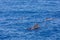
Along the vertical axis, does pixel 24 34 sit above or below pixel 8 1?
below

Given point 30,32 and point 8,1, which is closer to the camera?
point 30,32

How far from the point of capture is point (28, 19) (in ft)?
57.1

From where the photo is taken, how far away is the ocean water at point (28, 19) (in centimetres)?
1409

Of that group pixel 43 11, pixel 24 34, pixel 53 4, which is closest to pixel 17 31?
pixel 24 34

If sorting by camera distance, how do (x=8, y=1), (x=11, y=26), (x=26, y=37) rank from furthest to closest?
(x=8, y=1), (x=11, y=26), (x=26, y=37)

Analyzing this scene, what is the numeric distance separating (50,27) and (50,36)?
168cm

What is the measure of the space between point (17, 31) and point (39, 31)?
4.21 feet

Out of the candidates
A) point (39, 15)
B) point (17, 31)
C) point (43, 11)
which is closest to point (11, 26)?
point (17, 31)

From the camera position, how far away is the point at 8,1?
2411 centimetres

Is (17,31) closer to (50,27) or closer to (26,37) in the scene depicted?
(26,37)

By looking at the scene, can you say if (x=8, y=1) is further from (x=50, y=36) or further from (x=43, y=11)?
(x=50, y=36)

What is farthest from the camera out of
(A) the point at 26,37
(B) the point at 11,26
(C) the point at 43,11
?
(C) the point at 43,11

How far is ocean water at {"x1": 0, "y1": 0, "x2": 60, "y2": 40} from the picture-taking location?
46.2 feet

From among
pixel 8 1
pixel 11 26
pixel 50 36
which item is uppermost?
pixel 8 1
